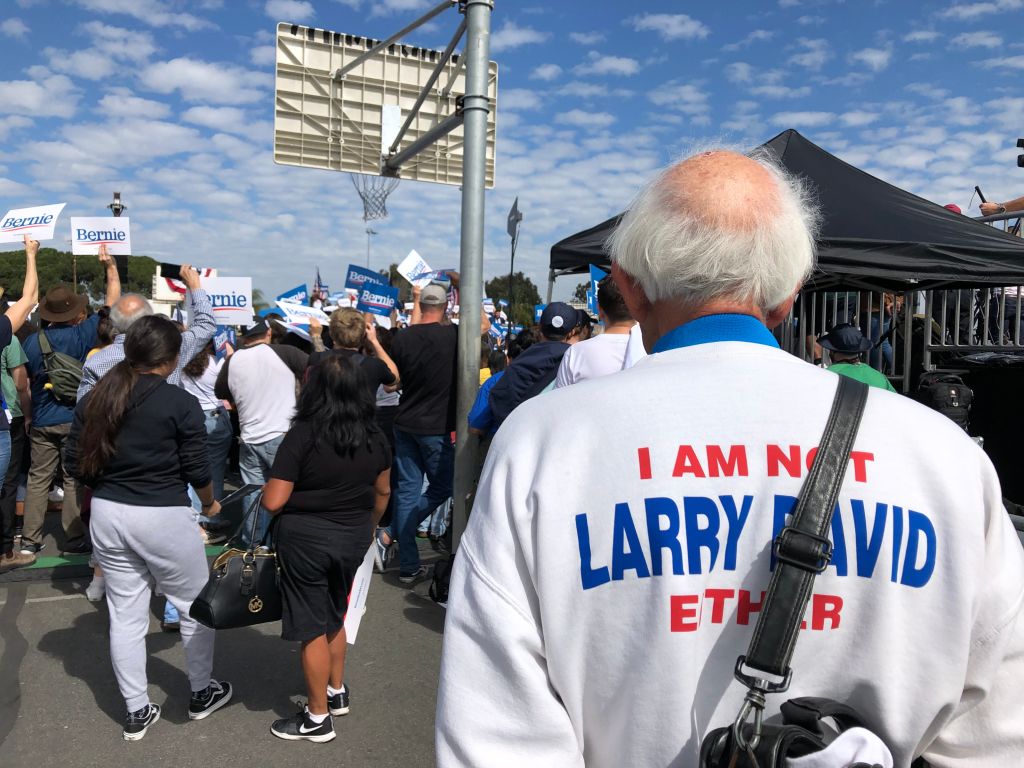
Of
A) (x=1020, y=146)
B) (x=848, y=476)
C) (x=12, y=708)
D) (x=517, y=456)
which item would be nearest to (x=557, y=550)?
(x=517, y=456)

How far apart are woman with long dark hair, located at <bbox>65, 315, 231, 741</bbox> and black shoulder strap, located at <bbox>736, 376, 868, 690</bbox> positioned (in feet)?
11.0

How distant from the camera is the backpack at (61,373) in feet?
21.3

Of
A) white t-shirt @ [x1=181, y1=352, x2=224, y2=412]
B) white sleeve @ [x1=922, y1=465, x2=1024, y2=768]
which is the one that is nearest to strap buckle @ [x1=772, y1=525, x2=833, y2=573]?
white sleeve @ [x1=922, y1=465, x2=1024, y2=768]

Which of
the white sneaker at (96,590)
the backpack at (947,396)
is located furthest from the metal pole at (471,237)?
the backpack at (947,396)

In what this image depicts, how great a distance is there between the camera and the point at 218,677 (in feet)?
14.4

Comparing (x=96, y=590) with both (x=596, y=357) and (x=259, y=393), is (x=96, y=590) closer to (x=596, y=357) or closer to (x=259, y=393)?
(x=259, y=393)

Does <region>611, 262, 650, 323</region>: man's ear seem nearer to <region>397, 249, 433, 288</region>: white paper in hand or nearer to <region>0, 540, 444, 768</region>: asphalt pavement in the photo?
<region>0, 540, 444, 768</region>: asphalt pavement

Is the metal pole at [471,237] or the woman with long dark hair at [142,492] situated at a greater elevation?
the metal pole at [471,237]

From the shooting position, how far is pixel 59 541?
7070 millimetres

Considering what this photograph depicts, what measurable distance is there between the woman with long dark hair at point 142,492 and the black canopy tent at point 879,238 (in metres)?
2.76

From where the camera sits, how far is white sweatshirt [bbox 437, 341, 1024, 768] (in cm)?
109

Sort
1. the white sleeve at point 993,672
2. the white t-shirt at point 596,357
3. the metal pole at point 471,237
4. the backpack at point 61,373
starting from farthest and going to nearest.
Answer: the backpack at point 61,373 < the metal pole at point 471,237 < the white t-shirt at point 596,357 < the white sleeve at point 993,672

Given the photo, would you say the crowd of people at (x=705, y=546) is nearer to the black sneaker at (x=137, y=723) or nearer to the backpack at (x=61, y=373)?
the black sneaker at (x=137, y=723)

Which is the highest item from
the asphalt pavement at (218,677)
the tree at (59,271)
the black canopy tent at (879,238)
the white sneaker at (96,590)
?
the tree at (59,271)
